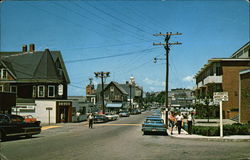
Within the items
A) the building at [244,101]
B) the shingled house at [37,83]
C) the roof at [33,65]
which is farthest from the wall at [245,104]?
the roof at [33,65]

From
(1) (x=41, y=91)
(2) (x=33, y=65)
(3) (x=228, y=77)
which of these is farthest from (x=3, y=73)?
(3) (x=228, y=77)

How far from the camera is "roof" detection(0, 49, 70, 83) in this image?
45219 mm

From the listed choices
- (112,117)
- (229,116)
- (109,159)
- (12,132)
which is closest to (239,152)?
(109,159)

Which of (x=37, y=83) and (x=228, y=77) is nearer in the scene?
(x=37, y=83)

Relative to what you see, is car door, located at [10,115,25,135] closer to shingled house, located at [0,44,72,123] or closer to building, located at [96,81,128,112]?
shingled house, located at [0,44,72,123]

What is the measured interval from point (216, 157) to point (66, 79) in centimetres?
4179

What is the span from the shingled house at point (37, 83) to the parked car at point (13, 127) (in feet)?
72.1

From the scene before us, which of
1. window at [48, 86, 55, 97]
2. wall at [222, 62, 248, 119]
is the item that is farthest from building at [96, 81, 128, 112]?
wall at [222, 62, 248, 119]

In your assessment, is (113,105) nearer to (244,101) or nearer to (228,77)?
(228,77)

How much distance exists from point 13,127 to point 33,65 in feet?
102

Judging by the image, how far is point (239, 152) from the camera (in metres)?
12.7

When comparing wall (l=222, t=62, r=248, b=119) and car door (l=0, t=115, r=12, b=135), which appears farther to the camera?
wall (l=222, t=62, r=248, b=119)

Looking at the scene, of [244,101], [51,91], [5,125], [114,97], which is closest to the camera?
[5,125]

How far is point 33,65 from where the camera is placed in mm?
47125
